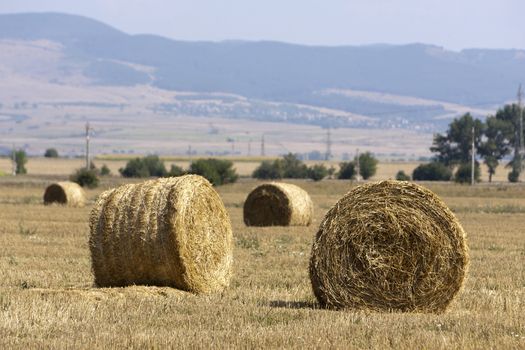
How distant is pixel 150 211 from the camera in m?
16.3

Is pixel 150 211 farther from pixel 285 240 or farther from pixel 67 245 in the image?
pixel 285 240

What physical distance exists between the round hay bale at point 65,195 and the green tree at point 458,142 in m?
74.6

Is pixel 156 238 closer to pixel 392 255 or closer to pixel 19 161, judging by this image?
pixel 392 255

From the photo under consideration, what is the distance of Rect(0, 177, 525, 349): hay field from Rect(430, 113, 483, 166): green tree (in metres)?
91.5

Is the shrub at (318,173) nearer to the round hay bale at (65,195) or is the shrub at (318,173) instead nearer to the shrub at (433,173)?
the shrub at (433,173)

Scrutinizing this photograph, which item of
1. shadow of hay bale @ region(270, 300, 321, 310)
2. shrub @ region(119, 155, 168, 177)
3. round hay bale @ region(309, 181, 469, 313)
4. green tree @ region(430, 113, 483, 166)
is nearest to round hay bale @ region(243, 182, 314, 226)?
shadow of hay bale @ region(270, 300, 321, 310)

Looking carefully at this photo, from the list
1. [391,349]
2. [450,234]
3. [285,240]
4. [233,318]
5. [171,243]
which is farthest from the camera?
[285,240]

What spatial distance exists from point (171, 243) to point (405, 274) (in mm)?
3430

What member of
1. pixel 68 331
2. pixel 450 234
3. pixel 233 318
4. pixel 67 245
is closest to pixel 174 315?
pixel 233 318

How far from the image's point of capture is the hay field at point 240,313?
473 inches

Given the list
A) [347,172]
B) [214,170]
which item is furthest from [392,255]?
[347,172]

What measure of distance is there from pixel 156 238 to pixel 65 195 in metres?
26.3

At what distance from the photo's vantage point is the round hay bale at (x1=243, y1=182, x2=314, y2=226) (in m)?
31.5

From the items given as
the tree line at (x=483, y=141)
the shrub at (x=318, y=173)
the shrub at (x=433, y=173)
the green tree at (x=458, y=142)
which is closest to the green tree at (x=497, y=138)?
the tree line at (x=483, y=141)
